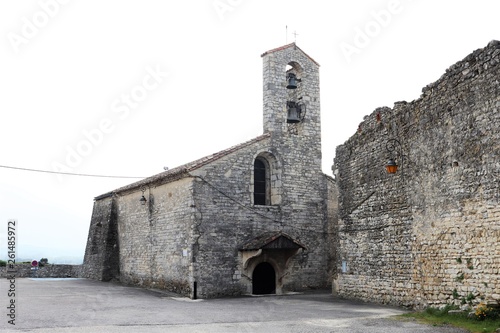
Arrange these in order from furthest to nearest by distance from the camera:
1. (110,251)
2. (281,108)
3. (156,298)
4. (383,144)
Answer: (110,251)
(281,108)
(156,298)
(383,144)

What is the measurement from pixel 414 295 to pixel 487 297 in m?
2.89

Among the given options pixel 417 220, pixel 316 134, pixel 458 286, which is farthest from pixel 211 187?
pixel 458 286

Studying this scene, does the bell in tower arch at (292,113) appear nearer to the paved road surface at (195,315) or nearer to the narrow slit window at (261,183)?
the narrow slit window at (261,183)

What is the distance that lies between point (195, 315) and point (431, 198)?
6.67 m

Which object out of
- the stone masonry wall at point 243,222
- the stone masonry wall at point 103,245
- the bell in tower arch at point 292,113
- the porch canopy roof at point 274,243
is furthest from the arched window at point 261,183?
the stone masonry wall at point 103,245

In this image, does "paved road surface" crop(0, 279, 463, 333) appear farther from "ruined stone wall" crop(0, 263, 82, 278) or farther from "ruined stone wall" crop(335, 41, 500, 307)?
"ruined stone wall" crop(0, 263, 82, 278)

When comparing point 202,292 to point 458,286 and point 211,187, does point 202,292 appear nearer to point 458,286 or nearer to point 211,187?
point 211,187

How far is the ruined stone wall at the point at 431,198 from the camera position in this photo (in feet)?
37.1

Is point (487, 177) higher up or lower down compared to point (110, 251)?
higher up

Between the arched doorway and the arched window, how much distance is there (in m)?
2.50

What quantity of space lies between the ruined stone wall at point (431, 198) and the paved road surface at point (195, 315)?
1.14m

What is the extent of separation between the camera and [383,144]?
1574 centimetres

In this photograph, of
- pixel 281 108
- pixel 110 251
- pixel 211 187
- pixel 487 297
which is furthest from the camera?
pixel 110 251

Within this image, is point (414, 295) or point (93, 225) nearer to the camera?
point (414, 295)
